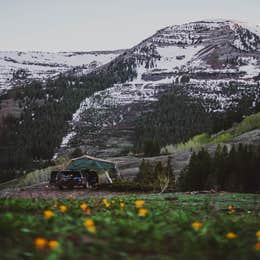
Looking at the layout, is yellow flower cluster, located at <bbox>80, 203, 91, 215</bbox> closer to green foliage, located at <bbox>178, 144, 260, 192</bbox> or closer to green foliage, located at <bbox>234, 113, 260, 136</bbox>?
green foliage, located at <bbox>178, 144, 260, 192</bbox>

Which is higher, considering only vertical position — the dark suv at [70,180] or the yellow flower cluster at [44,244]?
the yellow flower cluster at [44,244]

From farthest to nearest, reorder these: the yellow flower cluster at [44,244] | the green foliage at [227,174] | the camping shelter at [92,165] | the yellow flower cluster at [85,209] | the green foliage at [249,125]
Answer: the green foliage at [249,125]
the camping shelter at [92,165]
the green foliage at [227,174]
the yellow flower cluster at [85,209]
the yellow flower cluster at [44,244]

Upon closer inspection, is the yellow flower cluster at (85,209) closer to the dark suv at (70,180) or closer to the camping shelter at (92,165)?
the dark suv at (70,180)

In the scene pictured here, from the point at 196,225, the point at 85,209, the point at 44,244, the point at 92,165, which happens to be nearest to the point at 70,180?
the point at 92,165

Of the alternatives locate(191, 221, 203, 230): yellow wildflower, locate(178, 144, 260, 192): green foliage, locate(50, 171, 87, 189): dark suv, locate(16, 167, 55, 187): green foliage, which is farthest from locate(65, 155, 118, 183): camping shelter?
locate(16, 167, 55, 187): green foliage

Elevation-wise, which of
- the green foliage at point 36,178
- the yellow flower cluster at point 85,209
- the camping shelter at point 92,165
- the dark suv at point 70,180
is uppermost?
the yellow flower cluster at point 85,209

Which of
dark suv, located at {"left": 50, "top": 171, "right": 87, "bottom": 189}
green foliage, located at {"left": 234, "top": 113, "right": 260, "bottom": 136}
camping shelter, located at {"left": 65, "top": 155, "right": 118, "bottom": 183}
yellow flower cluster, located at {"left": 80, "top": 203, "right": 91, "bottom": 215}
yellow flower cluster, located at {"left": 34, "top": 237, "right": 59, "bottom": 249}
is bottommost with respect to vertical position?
green foliage, located at {"left": 234, "top": 113, "right": 260, "bottom": 136}

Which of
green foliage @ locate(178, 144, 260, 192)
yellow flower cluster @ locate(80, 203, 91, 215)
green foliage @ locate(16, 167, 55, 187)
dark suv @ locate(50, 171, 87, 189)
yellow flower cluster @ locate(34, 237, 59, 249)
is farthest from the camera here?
green foliage @ locate(16, 167, 55, 187)

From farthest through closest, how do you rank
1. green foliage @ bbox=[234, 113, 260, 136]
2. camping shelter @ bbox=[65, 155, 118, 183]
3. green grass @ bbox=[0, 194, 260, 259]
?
green foliage @ bbox=[234, 113, 260, 136] → camping shelter @ bbox=[65, 155, 118, 183] → green grass @ bbox=[0, 194, 260, 259]

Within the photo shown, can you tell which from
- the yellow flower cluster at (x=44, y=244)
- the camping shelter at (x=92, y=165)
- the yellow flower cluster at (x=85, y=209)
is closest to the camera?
the yellow flower cluster at (x=44, y=244)

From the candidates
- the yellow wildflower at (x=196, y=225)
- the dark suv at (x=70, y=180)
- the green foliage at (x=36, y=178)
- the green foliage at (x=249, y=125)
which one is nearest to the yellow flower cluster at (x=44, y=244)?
the yellow wildflower at (x=196, y=225)

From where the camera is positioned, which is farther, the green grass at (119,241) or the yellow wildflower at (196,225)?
the yellow wildflower at (196,225)

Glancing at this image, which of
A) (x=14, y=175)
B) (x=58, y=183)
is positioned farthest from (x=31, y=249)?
(x=14, y=175)

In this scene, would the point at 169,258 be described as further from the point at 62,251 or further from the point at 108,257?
the point at 62,251
